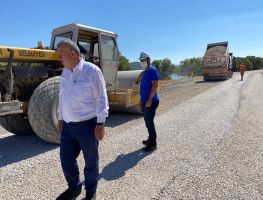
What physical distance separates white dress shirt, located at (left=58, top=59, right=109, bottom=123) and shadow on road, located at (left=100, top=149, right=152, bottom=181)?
1313 millimetres

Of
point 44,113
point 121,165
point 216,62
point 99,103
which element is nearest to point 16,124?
point 44,113

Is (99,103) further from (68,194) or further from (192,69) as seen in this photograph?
(192,69)

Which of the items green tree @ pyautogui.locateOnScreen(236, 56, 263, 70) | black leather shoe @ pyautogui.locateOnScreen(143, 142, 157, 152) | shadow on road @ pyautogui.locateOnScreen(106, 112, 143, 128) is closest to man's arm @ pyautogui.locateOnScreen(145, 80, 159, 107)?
black leather shoe @ pyautogui.locateOnScreen(143, 142, 157, 152)

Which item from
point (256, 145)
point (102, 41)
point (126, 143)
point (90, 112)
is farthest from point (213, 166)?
point (102, 41)

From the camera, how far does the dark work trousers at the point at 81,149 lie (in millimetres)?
3262

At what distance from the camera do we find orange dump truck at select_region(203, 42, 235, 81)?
85.5ft

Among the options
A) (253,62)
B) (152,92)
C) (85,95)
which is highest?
(253,62)

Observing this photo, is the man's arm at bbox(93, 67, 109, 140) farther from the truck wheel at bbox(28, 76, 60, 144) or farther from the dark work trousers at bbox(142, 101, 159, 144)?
the truck wheel at bbox(28, 76, 60, 144)

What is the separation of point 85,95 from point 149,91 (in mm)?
2286

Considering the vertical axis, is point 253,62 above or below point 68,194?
above

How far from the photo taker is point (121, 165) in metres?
4.69

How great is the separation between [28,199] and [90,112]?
4.39 ft

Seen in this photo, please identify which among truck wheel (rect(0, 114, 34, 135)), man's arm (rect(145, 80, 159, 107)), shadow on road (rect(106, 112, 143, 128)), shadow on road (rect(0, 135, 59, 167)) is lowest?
shadow on road (rect(0, 135, 59, 167))

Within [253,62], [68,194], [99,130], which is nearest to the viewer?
[99,130]
